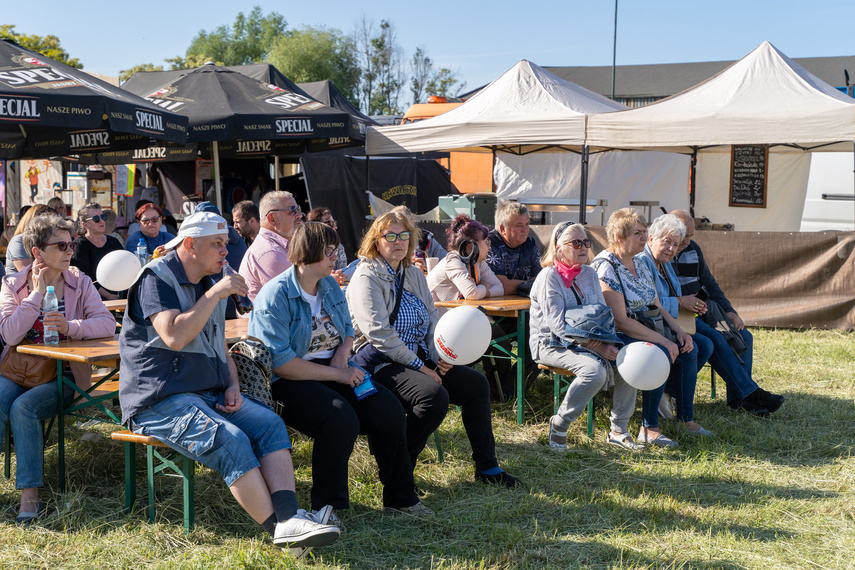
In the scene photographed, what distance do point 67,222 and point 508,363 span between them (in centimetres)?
329

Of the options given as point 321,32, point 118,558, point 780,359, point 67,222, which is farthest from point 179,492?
point 321,32

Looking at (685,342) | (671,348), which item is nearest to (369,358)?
(671,348)

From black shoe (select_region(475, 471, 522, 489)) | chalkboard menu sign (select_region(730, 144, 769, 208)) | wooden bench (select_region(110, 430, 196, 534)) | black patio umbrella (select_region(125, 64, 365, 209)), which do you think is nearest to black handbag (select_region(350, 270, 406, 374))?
black shoe (select_region(475, 471, 522, 489))

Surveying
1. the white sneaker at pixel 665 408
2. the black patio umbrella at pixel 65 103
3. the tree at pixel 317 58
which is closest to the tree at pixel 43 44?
the tree at pixel 317 58

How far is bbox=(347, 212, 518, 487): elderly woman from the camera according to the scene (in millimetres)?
3893

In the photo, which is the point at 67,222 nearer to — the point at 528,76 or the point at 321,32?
the point at 528,76

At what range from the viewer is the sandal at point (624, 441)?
15.4ft

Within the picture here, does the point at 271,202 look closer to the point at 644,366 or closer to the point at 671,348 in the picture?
the point at 644,366

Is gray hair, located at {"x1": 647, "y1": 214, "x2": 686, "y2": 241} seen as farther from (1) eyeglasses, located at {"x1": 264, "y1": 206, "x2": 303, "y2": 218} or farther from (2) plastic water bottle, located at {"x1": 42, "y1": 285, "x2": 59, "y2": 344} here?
(2) plastic water bottle, located at {"x1": 42, "y1": 285, "x2": 59, "y2": 344}

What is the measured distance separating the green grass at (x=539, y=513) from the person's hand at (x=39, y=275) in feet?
3.30

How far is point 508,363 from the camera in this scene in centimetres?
587

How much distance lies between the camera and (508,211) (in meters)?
5.84

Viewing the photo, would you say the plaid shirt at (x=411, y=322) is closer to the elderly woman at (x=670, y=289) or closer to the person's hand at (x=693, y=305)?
the elderly woman at (x=670, y=289)

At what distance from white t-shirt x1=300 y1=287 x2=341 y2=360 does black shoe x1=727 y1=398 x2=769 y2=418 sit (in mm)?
3265
